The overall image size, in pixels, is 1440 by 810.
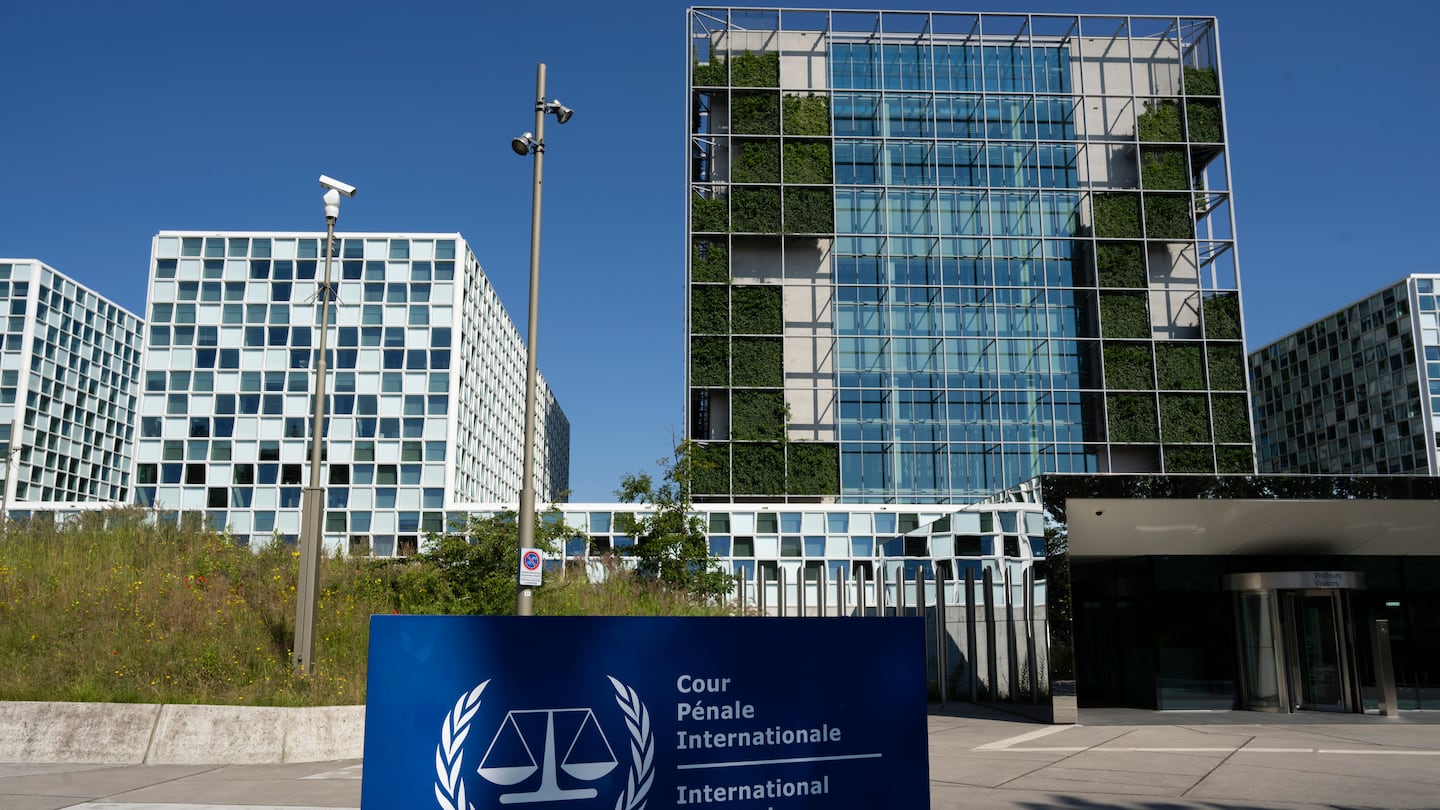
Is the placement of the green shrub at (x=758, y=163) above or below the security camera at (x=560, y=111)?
above

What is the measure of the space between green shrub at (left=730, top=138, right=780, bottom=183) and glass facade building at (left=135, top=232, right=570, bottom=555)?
66.7ft

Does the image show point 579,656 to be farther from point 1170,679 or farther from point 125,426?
point 125,426

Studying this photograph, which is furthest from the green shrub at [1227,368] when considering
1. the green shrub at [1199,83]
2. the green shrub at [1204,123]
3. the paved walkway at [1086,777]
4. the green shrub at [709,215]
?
the paved walkway at [1086,777]

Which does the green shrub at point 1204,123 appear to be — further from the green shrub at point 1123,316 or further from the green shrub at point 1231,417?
the green shrub at point 1231,417

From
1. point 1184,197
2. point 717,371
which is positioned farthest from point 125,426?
point 1184,197

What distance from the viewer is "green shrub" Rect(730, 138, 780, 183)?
54.1m

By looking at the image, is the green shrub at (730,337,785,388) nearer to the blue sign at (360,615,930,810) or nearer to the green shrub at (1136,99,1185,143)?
the green shrub at (1136,99,1185,143)

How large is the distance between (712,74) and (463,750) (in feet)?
176

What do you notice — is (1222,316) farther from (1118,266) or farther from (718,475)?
(718,475)

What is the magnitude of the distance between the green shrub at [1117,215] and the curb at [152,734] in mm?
49880

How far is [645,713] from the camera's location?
4.39 meters

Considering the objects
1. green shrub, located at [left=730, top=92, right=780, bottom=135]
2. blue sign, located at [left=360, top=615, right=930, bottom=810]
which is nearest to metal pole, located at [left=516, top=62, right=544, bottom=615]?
blue sign, located at [left=360, top=615, right=930, bottom=810]

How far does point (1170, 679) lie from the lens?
2070 cm

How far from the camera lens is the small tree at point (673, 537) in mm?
26156
